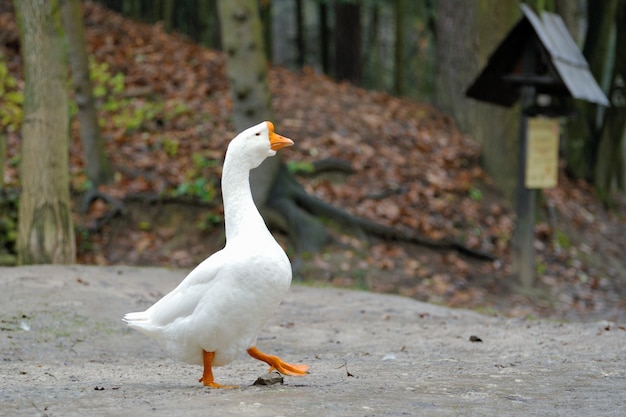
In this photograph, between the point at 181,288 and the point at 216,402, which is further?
the point at 181,288

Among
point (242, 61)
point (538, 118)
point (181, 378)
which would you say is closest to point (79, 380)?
point (181, 378)

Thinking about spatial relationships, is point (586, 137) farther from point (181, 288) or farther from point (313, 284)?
point (181, 288)

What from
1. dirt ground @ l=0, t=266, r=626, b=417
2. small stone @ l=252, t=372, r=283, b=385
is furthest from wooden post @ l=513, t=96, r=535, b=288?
small stone @ l=252, t=372, r=283, b=385

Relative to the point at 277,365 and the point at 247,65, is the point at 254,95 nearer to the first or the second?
the point at 247,65

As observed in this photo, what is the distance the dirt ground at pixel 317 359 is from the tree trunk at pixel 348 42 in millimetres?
13289

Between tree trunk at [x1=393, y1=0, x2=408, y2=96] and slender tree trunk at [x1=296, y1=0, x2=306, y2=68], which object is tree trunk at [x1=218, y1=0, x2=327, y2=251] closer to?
tree trunk at [x1=393, y1=0, x2=408, y2=96]

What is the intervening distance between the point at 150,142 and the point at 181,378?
30.4 ft

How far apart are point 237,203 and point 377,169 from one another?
9.18 m

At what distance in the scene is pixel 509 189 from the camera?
14477 millimetres

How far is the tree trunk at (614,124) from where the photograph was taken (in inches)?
655

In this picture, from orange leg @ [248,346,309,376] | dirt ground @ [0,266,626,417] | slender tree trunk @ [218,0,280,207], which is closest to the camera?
dirt ground @ [0,266,626,417]

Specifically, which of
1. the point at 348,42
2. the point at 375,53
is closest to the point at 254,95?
the point at 348,42

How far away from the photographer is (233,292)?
4.53m

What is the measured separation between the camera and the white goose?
14.9 ft
